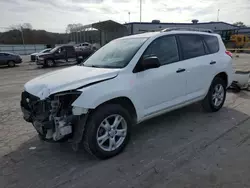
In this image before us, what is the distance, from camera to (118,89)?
129 inches

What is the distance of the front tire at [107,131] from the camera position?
10.2 ft

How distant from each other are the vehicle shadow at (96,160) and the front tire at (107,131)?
0.17m

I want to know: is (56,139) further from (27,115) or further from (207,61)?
(207,61)

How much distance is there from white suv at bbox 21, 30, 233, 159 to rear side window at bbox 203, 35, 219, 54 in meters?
0.13

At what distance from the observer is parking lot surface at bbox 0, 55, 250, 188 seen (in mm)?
2836

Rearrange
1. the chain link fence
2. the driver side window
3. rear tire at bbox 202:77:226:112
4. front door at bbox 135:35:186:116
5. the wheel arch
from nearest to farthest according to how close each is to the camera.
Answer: front door at bbox 135:35:186:116 < the driver side window < rear tire at bbox 202:77:226:112 < the wheel arch < the chain link fence

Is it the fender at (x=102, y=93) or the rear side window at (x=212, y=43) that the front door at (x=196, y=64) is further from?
the fender at (x=102, y=93)

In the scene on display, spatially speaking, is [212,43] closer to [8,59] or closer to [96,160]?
[96,160]

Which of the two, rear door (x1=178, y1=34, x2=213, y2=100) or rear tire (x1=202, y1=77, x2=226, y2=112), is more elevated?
rear door (x1=178, y1=34, x2=213, y2=100)

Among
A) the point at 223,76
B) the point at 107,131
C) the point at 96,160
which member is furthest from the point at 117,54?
the point at 223,76

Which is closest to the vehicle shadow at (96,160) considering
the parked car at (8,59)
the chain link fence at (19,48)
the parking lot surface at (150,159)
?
the parking lot surface at (150,159)

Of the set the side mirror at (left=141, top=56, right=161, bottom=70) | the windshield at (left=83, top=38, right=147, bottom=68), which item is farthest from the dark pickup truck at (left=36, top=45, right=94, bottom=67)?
the side mirror at (left=141, top=56, right=161, bottom=70)

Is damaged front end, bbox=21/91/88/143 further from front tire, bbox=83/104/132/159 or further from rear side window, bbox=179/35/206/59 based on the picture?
rear side window, bbox=179/35/206/59

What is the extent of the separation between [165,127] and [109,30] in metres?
38.9
